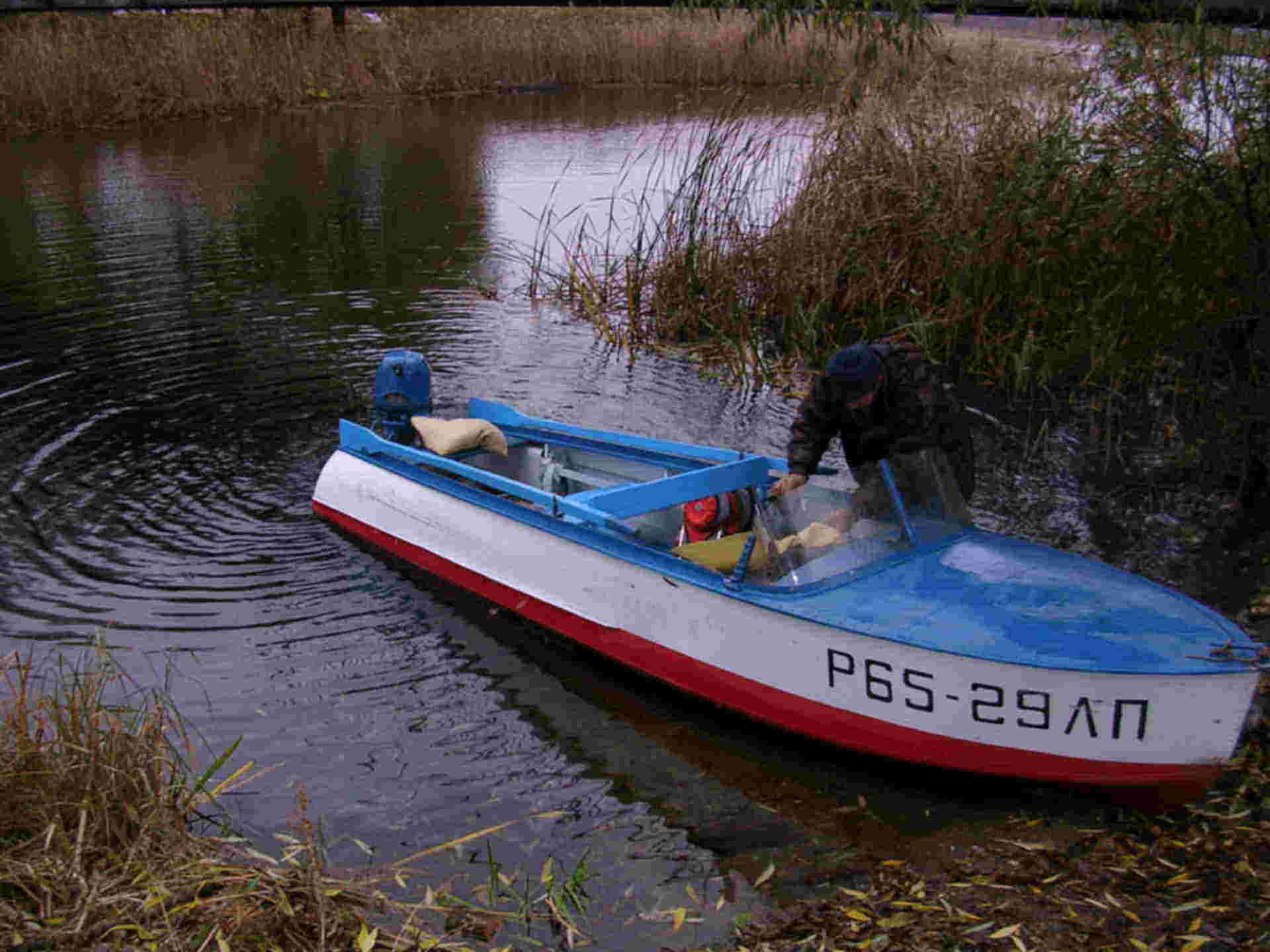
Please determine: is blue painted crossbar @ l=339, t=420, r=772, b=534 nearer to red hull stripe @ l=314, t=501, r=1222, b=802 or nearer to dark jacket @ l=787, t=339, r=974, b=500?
dark jacket @ l=787, t=339, r=974, b=500

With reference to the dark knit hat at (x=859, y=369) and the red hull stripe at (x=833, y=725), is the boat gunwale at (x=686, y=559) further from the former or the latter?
the dark knit hat at (x=859, y=369)

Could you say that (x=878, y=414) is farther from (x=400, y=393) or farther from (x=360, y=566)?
(x=360, y=566)

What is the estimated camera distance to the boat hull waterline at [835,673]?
15.4ft

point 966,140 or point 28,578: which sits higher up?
point 966,140

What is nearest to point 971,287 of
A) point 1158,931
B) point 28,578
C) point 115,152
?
point 1158,931

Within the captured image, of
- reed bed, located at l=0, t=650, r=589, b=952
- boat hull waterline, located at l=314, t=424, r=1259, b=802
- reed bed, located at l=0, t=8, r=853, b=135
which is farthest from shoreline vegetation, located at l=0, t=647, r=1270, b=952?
reed bed, located at l=0, t=8, r=853, b=135

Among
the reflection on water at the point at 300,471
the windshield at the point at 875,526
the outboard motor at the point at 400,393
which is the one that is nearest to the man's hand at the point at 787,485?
the windshield at the point at 875,526

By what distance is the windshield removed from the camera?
575 centimetres

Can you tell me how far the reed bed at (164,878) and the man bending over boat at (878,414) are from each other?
2711mm

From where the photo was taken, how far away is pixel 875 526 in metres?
5.88

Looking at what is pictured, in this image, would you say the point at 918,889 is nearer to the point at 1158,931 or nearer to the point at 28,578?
the point at 1158,931

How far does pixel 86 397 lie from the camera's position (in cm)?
1099

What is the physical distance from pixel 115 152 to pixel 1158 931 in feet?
79.6

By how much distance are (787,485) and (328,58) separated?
91.0ft
